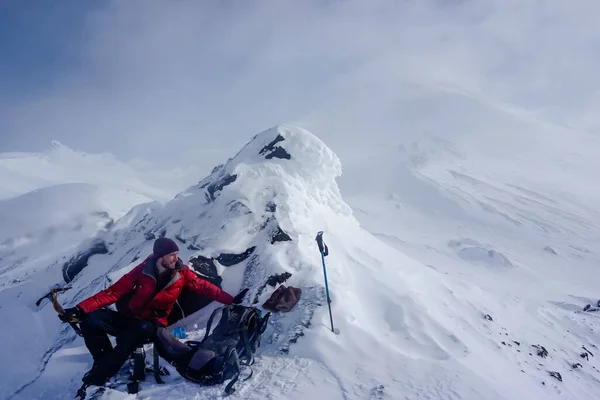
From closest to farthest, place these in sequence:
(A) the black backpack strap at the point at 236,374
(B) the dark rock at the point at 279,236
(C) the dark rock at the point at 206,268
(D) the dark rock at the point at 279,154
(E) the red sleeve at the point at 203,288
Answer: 1. (A) the black backpack strap at the point at 236,374
2. (E) the red sleeve at the point at 203,288
3. (C) the dark rock at the point at 206,268
4. (B) the dark rock at the point at 279,236
5. (D) the dark rock at the point at 279,154

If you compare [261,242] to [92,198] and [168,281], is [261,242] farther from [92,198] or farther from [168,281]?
[92,198]

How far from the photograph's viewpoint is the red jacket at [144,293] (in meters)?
6.30

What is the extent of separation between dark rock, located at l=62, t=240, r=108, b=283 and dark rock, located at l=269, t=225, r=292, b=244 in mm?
7711

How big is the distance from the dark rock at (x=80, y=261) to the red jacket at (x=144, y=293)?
873 cm

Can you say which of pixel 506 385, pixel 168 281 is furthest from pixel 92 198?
pixel 506 385

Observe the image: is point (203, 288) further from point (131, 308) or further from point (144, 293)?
point (131, 308)

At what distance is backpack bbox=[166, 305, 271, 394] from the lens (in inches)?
231

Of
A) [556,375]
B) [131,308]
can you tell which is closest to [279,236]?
[131,308]

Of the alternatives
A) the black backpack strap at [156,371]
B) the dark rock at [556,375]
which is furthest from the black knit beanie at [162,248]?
the dark rock at [556,375]

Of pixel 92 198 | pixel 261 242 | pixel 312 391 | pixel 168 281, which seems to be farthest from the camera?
pixel 92 198

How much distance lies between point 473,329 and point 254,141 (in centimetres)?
1044

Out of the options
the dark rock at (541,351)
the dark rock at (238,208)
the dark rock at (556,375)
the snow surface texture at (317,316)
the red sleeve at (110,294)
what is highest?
the red sleeve at (110,294)

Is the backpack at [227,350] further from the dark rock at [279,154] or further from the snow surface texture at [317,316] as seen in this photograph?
the dark rock at [279,154]

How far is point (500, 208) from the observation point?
157 ft
